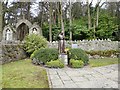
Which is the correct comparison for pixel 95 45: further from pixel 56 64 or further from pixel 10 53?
pixel 10 53

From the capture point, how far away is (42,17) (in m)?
25.0

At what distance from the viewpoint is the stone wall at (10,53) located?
10.7 m

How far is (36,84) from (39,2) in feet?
58.5

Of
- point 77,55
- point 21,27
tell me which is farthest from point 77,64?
point 21,27

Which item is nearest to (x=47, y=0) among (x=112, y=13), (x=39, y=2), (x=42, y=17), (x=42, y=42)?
(x=39, y=2)

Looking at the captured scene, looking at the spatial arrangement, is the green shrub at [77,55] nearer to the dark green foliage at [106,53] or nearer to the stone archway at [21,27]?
the dark green foliage at [106,53]

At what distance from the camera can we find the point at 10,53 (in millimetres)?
11594

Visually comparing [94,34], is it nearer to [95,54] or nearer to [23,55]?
[95,54]

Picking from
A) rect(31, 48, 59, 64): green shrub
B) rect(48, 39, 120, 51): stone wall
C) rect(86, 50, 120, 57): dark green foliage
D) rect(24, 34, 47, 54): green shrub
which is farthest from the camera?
rect(48, 39, 120, 51): stone wall

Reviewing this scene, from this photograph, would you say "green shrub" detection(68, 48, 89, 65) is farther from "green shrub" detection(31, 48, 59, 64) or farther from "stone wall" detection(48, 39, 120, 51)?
"stone wall" detection(48, 39, 120, 51)

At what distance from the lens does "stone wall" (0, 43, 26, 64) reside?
10.7 metres

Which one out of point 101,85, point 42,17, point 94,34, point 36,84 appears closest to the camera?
point 101,85

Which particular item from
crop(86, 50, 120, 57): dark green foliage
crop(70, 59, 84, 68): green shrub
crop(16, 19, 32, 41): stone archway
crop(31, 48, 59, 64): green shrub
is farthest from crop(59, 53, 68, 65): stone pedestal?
crop(16, 19, 32, 41): stone archway

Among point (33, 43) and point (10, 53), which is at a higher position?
point (33, 43)
